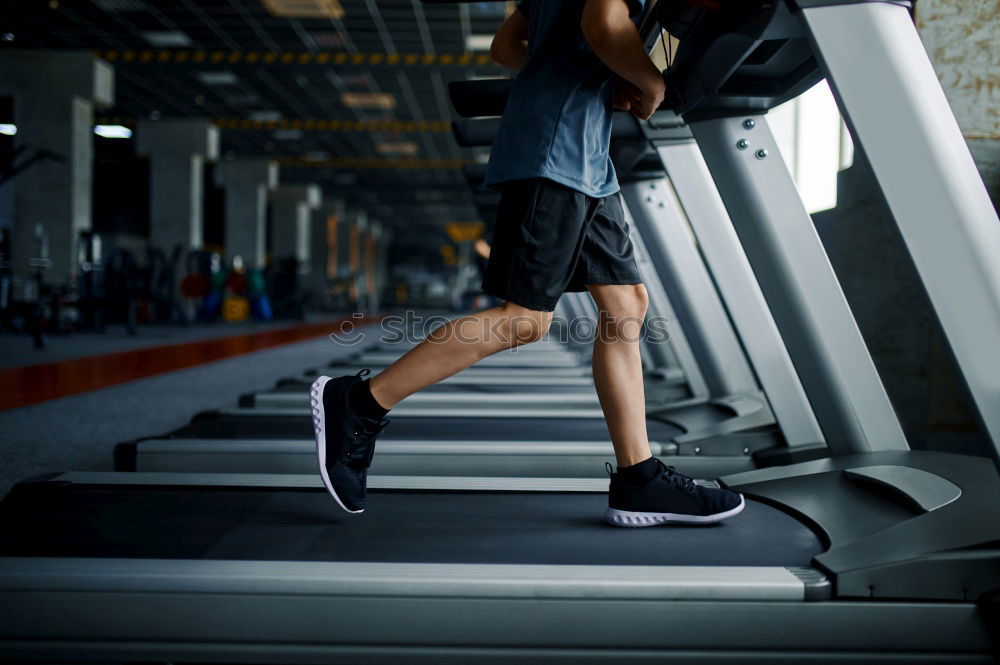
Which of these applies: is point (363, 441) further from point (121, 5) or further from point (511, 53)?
point (121, 5)

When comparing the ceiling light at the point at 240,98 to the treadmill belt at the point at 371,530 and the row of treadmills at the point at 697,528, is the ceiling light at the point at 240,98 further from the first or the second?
the treadmill belt at the point at 371,530

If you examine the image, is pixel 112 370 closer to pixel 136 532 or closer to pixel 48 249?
pixel 136 532

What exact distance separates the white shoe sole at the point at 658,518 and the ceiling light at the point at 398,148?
14976 mm

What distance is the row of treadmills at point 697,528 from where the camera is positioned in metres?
1.16

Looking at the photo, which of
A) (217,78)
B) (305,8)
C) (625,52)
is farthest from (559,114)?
(217,78)

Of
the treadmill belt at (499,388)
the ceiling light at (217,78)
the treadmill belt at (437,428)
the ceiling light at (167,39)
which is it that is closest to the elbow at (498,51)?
the treadmill belt at (437,428)

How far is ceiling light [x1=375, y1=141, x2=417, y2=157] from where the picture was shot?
16000 mm

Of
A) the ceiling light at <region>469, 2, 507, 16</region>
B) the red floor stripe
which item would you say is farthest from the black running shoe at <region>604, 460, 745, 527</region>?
the ceiling light at <region>469, 2, 507, 16</region>

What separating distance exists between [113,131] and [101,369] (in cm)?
1152

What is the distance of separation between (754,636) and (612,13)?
3.21ft

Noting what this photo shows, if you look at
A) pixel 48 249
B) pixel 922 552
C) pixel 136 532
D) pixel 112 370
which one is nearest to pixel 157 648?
pixel 136 532

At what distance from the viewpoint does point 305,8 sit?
8.48m

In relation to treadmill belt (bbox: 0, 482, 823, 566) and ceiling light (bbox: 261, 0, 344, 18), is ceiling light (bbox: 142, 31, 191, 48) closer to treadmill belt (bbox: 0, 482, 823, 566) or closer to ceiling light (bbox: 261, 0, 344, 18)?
ceiling light (bbox: 261, 0, 344, 18)

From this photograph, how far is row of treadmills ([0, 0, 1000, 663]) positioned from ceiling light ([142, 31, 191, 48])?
8642 millimetres
